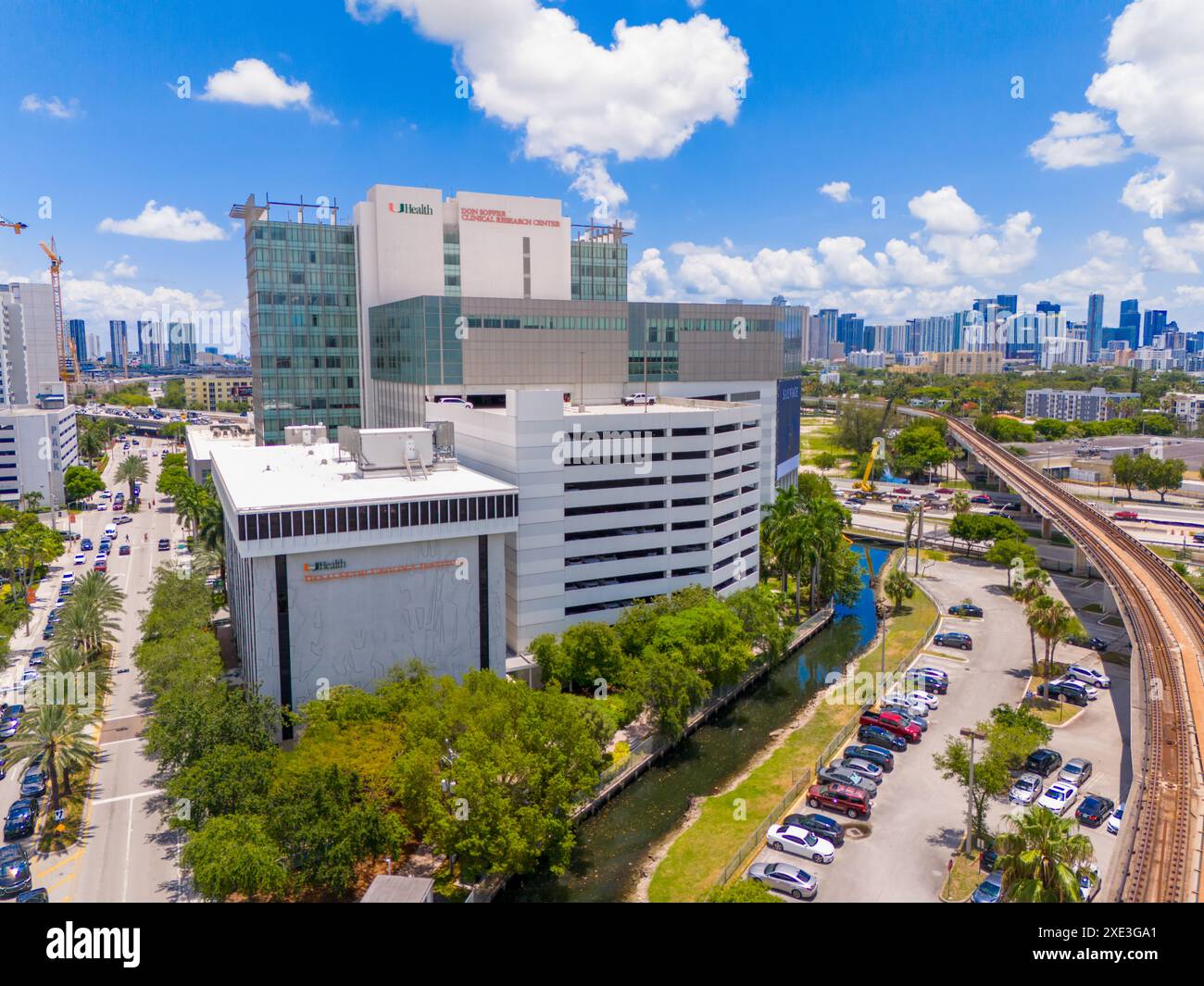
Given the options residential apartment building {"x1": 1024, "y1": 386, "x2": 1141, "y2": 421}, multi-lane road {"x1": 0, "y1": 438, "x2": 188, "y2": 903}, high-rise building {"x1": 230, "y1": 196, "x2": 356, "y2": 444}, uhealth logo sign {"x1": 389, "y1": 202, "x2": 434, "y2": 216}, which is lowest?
multi-lane road {"x1": 0, "y1": 438, "x2": 188, "y2": 903}

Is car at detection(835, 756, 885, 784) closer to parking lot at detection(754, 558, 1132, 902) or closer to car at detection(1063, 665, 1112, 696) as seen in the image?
parking lot at detection(754, 558, 1132, 902)

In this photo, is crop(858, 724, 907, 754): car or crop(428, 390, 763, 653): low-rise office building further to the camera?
crop(428, 390, 763, 653): low-rise office building

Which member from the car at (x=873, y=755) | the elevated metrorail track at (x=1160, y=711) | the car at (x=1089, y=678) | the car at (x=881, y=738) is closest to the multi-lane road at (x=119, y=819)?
the car at (x=873, y=755)

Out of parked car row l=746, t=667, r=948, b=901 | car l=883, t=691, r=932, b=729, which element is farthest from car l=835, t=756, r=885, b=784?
car l=883, t=691, r=932, b=729

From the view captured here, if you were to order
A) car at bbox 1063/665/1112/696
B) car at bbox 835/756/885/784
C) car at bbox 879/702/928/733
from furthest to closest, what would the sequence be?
car at bbox 1063/665/1112/696 < car at bbox 879/702/928/733 < car at bbox 835/756/885/784
